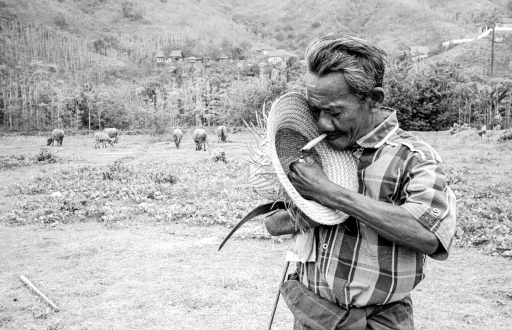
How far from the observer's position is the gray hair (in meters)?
1.26

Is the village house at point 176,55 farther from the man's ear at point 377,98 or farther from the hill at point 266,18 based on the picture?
the man's ear at point 377,98

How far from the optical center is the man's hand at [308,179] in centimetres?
126

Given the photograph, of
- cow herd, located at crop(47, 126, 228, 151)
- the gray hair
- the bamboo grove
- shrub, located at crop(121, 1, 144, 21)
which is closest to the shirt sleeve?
the gray hair

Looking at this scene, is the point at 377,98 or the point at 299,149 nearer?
the point at 377,98

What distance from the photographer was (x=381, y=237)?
4.26ft

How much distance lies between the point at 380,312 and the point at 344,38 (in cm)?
76

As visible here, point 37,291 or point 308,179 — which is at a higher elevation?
point 308,179

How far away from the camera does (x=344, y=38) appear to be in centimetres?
126

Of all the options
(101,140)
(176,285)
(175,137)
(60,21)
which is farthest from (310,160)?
(60,21)

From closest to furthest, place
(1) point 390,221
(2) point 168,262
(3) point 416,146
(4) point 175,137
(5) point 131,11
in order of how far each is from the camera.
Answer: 1. (1) point 390,221
2. (3) point 416,146
3. (2) point 168,262
4. (4) point 175,137
5. (5) point 131,11

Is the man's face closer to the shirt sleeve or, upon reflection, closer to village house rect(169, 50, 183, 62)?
the shirt sleeve

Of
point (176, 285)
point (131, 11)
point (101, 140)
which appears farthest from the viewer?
point (131, 11)

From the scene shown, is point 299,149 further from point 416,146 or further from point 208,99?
point 208,99

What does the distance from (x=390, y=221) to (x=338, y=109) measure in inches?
13.0
